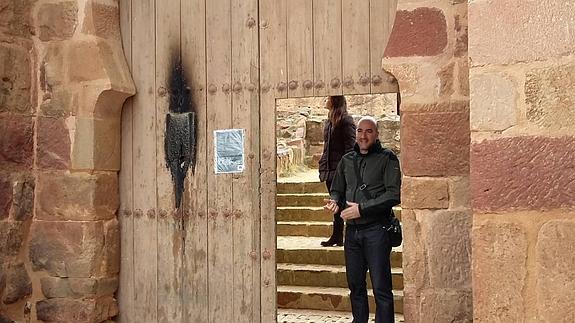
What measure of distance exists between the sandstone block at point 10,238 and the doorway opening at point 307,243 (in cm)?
228

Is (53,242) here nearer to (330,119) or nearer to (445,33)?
(445,33)

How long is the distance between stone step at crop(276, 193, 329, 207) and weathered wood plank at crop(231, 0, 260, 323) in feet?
14.2

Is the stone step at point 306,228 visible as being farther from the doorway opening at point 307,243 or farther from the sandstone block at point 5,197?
the sandstone block at point 5,197

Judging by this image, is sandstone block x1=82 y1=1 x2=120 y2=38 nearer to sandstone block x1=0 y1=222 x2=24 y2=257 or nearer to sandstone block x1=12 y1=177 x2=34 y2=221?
sandstone block x1=12 y1=177 x2=34 y2=221

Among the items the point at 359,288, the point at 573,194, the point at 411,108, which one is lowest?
the point at 359,288

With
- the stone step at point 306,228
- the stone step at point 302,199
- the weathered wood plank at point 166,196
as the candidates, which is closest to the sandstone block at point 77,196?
the weathered wood plank at point 166,196

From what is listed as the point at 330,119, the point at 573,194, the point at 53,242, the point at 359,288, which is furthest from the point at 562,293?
the point at 330,119

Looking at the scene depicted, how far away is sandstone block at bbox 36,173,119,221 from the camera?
410 centimetres

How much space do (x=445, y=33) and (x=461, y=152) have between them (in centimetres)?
59

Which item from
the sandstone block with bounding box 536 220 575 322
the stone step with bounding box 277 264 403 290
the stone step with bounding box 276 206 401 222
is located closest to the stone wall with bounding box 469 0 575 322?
the sandstone block with bounding box 536 220 575 322

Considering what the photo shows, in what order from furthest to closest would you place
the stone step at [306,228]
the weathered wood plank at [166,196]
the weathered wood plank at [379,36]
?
the stone step at [306,228], the weathered wood plank at [166,196], the weathered wood plank at [379,36]

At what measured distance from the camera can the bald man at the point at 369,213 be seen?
4.11 metres

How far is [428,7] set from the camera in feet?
11.2

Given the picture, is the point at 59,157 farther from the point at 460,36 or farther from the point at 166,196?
the point at 460,36
